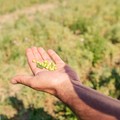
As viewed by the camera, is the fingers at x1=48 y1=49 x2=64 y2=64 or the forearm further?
the fingers at x1=48 y1=49 x2=64 y2=64

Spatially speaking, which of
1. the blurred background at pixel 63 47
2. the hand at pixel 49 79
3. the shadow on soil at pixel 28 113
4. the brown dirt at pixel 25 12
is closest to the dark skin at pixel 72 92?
the hand at pixel 49 79

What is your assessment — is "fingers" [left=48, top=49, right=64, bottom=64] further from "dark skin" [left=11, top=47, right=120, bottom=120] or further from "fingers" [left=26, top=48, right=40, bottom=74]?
"fingers" [left=26, top=48, right=40, bottom=74]

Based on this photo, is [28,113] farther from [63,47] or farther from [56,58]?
[63,47]

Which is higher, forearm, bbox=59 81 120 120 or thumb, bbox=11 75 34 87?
thumb, bbox=11 75 34 87

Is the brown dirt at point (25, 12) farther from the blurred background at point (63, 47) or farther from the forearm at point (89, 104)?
the forearm at point (89, 104)


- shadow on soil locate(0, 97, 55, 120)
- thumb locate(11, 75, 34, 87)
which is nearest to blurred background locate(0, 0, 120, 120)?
shadow on soil locate(0, 97, 55, 120)

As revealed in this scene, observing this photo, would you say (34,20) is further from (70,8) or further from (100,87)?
(100,87)

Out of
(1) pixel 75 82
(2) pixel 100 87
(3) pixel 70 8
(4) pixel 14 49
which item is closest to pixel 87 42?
(4) pixel 14 49

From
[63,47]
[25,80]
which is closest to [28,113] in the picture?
[25,80]
